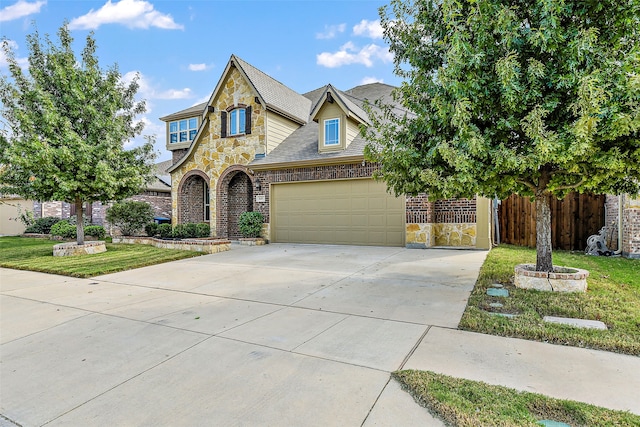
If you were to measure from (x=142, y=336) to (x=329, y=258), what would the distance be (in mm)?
5592

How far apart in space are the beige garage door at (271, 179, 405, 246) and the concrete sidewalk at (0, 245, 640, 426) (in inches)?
204

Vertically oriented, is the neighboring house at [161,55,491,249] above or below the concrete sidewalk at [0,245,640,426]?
above

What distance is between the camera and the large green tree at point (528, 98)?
400cm

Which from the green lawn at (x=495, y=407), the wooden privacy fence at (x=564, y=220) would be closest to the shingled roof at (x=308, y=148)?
the wooden privacy fence at (x=564, y=220)

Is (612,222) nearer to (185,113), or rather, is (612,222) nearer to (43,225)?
(185,113)

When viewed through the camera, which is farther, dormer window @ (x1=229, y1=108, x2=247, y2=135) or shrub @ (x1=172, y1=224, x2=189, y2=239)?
dormer window @ (x1=229, y1=108, x2=247, y2=135)

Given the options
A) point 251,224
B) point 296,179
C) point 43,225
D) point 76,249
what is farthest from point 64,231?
point 296,179

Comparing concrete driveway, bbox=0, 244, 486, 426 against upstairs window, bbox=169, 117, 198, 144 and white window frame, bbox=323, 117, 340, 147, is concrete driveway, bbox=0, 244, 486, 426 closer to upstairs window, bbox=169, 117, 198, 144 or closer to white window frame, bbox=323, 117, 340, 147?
white window frame, bbox=323, 117, 340, 147

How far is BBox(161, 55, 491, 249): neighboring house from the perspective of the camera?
10.6m

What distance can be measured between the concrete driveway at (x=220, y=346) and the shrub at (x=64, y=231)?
29.8 feet

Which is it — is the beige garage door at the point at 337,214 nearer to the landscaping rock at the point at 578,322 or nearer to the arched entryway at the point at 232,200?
the arched entryway at the point at 232,200

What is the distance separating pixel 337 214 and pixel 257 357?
349 inches

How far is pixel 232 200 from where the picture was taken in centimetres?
1491

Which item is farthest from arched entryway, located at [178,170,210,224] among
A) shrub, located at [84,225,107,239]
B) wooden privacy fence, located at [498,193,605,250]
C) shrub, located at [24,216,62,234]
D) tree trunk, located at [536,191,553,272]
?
tree trunk, located at [536,191,553,272]
